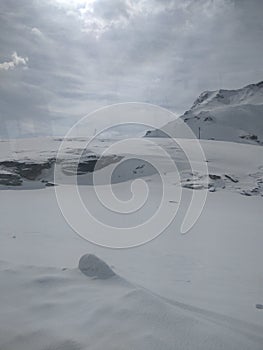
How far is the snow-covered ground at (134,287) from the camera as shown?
9.05 ft

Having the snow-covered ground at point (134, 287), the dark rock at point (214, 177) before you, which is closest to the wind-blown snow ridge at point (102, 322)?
the snow-covered ground at point (134, 287)

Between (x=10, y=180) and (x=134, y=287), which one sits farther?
(x=10, y=180)

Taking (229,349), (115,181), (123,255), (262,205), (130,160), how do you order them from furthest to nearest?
(130,160)
(115,181)
(262,205)
(123,255)
(229,349)

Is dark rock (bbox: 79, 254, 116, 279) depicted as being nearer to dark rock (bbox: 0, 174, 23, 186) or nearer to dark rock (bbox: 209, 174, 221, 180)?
dark rock (bbox: 0, 174, 23, 186)

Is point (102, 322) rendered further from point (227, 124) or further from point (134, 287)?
point (227, 124)

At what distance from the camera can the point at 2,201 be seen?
50.5 ft

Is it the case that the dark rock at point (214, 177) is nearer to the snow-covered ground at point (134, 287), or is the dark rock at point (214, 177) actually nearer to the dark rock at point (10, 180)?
the snow-covered ground at point (134, 287)

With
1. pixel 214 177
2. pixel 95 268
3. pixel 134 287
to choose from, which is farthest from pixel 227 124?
pixel 134 287

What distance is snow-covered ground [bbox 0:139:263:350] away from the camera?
276 cm

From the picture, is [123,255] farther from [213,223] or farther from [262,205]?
[262,205]

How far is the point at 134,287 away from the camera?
3854mm

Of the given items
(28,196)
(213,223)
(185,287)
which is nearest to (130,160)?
(28,196)

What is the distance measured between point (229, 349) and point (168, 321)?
22.7 inches

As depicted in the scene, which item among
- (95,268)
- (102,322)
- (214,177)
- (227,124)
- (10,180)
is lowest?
(102,322)
